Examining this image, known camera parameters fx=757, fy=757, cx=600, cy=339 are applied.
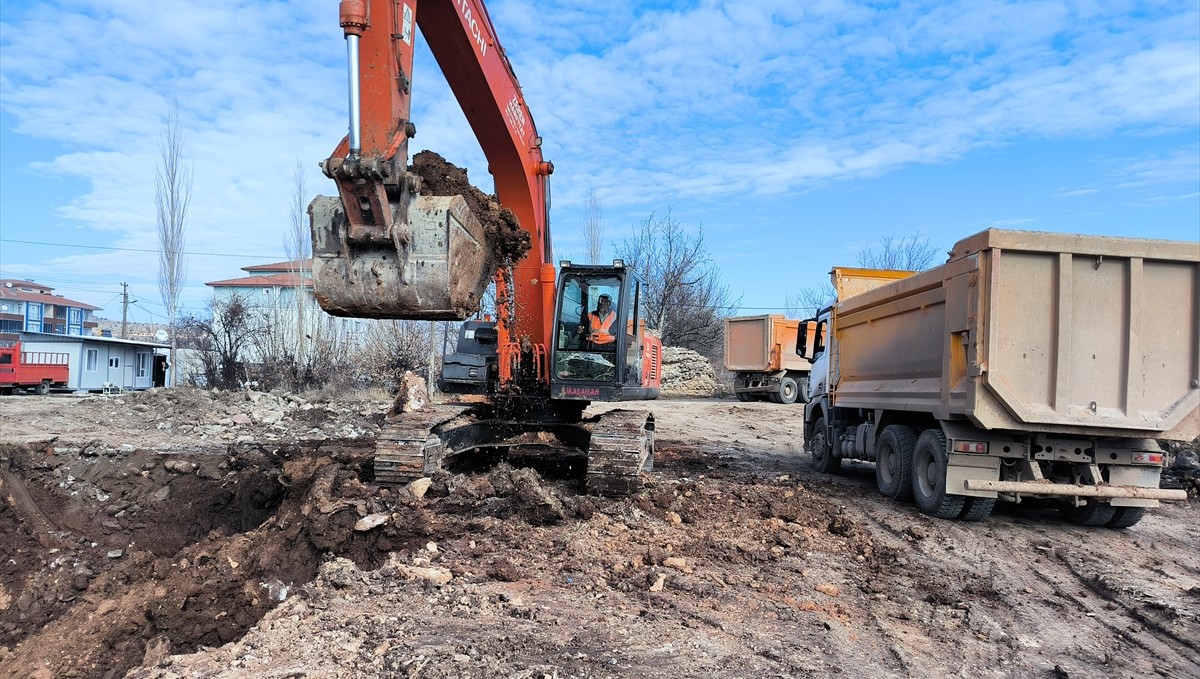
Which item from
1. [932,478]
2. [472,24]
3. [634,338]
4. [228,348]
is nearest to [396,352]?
[228,348]

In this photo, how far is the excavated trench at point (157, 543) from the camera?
462 centimetres

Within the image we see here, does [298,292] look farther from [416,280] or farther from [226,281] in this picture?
[226,281]

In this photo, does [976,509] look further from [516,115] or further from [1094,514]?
A: [516,115]

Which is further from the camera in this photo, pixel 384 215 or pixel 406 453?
pixel 406 453

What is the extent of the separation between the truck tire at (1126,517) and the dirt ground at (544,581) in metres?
0.10

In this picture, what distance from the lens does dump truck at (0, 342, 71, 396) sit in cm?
2619

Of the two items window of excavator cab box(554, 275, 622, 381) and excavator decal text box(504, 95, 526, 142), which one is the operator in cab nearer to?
window of excavator cab box(554, 275, 622, 381)

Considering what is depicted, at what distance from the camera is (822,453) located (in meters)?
11.0

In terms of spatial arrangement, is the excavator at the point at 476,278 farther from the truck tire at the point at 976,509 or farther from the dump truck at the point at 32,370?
the dump truck at the point at 32,370

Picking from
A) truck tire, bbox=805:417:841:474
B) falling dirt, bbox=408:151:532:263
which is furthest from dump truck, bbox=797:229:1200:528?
falling dirt, bbox=408:151:532:263

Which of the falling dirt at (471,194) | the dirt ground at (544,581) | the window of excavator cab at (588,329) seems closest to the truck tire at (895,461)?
the dirt ground at (544,581)

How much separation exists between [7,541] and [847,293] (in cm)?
1020

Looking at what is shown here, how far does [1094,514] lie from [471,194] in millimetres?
6479

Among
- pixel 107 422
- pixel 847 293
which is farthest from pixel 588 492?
pixel 107 422
